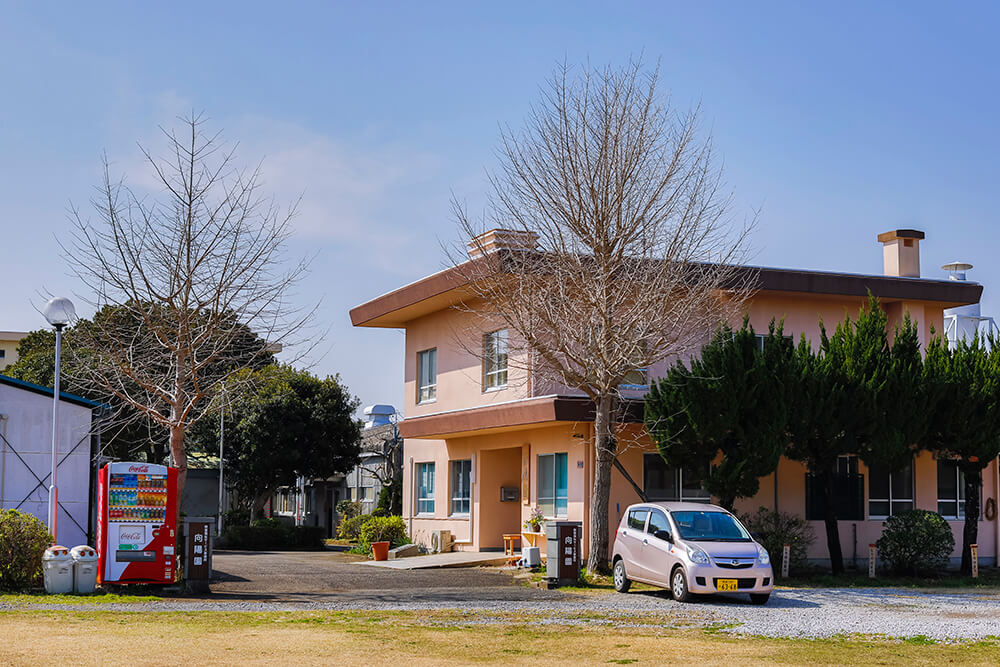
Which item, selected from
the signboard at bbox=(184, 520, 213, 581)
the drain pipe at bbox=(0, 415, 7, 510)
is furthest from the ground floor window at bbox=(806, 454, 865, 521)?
the drain pipe at bbox=(0, 415, 7, 510)

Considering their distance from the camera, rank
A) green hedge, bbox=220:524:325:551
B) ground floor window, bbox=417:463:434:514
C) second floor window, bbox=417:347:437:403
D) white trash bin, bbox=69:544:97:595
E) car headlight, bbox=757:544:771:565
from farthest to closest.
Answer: green hedge, bbox=220:524:325:551, ground floor window, bbox=417:463:434:514, second floor window, bbox=417:347:437:403, car headlight, bbox=757:544:771:565, white trash bin, bbox=69:544:97:595

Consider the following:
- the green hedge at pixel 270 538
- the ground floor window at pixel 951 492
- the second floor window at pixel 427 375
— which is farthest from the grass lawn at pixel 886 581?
the green hedge at pixel 270 538

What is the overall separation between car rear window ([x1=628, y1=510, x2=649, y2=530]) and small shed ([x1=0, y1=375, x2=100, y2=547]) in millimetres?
10564

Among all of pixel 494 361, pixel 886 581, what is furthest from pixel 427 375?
pixel 886 581

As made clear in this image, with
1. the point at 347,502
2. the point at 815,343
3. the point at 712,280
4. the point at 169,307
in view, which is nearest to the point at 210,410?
the point at 169,307

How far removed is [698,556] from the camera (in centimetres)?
1766

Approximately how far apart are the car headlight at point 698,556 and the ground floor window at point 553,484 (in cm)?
781

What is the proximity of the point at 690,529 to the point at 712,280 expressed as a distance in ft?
21.5

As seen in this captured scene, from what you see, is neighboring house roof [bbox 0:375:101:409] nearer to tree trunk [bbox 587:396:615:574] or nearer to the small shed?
the small shed

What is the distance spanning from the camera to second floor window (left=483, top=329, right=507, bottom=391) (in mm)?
27031

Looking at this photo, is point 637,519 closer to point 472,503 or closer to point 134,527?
point 134,527

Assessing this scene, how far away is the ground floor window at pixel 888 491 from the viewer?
26.8 metres

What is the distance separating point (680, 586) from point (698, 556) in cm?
57

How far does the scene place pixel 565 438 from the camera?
83.9 ft
